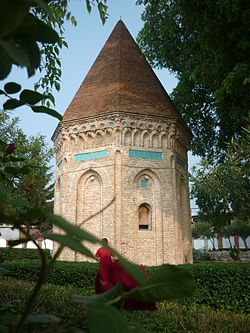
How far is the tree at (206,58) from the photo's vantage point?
11744 mm

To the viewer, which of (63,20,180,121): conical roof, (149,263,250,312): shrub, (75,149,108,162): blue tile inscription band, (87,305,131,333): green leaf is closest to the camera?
(87,305,131,333): green leaf

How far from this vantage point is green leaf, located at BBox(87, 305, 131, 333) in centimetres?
46

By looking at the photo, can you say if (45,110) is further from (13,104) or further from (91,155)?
(91,155)

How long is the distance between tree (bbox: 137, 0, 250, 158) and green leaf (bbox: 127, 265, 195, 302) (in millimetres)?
11329

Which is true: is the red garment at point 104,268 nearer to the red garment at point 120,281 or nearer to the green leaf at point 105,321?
the red garment at point 120,281

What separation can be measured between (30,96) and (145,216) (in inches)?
603

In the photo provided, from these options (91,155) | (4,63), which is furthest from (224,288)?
(91,155)

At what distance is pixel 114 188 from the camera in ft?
51.2

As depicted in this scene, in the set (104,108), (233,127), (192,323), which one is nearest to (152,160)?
(104,108)

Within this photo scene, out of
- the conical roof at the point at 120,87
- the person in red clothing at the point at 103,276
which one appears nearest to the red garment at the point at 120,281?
the person in red clothing at the point at 103,276

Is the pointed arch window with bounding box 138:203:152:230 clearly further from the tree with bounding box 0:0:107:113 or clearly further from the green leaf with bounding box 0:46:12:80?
the green leaf with bounding box 0:46:12:80

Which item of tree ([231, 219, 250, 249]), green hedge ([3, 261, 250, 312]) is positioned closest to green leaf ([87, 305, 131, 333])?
green hedge ([3, 261, 250, 312])

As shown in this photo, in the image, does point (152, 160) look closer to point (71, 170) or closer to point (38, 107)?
point (71, 170)

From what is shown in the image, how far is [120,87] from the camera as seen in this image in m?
17.9
